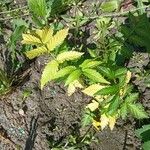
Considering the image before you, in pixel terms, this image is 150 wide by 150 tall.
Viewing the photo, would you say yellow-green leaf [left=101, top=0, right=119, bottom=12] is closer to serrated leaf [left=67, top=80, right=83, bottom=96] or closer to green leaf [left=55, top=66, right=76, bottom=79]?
serrated leaf [left=67, top=80, right=83, bottom=96]

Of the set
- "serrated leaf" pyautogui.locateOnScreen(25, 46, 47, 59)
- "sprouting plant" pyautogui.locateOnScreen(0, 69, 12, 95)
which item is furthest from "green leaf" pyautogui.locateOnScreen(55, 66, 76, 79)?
"sprouting plant" pyautogui.locateOnScreen(0, 69, 12, 95)

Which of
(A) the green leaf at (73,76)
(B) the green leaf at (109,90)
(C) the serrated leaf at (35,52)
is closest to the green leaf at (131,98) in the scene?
(B) the green leaf at (109,90)

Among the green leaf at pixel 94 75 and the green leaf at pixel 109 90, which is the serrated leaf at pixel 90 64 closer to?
the green leaf at pixel 94 75

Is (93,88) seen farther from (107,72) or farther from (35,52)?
(35,52)

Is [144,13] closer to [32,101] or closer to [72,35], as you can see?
[72,35]

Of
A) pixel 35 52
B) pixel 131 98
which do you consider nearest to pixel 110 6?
pixel 131 98

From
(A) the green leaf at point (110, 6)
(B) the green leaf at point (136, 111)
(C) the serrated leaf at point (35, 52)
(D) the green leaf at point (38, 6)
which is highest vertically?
(D) the green leaf at point (38, 6)

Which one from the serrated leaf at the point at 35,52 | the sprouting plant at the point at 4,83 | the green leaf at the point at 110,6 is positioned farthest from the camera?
the green leaf at the point at 110,6

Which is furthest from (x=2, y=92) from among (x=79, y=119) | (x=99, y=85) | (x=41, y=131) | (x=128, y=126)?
(x=128, y=126)
